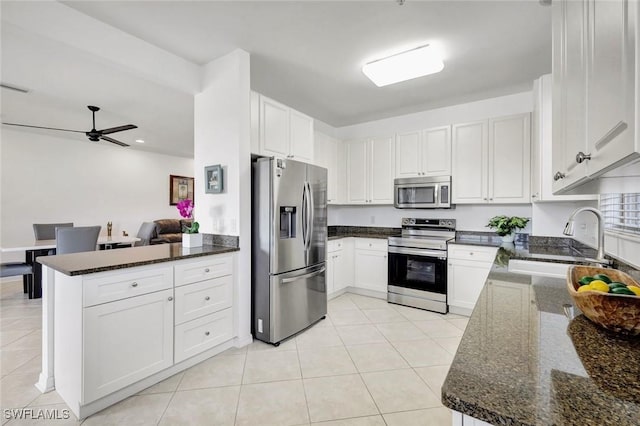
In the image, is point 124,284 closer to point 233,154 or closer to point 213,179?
point 213,179

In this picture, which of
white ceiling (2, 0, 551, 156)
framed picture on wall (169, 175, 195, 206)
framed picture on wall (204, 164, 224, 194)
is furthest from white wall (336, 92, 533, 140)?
framed picture on wall (169, 175, 195, 206)

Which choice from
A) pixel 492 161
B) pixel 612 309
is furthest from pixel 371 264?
pixel 612 309

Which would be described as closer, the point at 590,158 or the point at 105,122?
the point at 590,158

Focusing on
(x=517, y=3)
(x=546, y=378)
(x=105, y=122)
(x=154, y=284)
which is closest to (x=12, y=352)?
(x=154, y=284)

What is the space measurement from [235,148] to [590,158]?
2442 millimetres

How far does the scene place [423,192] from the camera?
3.81 meters

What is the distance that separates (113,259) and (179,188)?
5859 mm

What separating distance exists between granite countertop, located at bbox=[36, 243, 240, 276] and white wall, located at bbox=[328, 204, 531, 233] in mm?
2635

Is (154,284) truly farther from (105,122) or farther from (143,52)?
(105,122)

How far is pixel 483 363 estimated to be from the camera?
A: 72 centimetres

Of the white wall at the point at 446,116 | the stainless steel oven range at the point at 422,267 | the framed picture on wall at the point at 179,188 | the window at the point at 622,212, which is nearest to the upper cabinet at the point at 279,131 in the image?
the white wall at the point at 446,116

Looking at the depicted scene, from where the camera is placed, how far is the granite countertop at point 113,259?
68.9 inches

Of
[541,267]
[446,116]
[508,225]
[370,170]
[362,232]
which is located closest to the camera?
[541,267]

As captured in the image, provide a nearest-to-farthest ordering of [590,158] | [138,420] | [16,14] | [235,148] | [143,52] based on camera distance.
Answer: [590,158], [138,420], [16,14], [143,52], [235,148]
